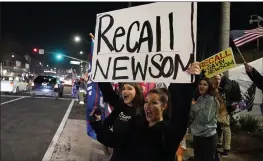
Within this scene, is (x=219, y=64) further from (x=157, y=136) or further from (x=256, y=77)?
(x=256, y=77)

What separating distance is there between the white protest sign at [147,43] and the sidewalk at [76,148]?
13.6ft

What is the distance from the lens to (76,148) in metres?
7.90

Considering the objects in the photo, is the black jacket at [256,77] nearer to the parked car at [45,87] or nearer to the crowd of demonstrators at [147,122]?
the crowd of demonstrators at [147,122]

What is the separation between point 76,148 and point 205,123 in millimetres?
4119

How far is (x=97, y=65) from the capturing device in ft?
10.7

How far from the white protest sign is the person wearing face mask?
1.66 m

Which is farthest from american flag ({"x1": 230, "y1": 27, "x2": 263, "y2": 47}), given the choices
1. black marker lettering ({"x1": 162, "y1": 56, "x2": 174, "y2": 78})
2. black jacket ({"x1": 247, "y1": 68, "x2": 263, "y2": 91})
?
black marker lettering ({"x1": 162, "y1": 56, "x2": 174, "y2": 78})

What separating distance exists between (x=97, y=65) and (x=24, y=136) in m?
6.54

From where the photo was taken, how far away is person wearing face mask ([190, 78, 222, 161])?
14.8ft

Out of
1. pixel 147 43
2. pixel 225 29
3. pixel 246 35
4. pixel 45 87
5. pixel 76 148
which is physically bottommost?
pixel 76 148

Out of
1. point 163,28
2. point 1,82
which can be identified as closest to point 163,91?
point 163,28

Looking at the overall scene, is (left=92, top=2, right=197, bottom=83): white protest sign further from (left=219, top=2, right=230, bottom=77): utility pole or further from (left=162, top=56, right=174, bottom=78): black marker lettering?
(left=219, top=2, right=230, bottom=77): utility pole

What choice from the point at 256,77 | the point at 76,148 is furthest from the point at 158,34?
the point at 76,148

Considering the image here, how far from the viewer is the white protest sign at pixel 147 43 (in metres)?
2.76
